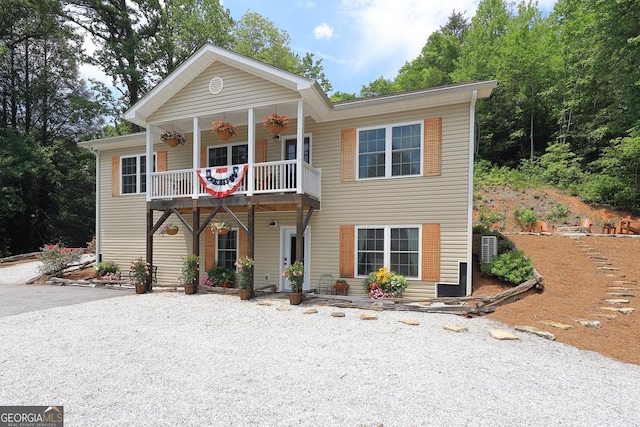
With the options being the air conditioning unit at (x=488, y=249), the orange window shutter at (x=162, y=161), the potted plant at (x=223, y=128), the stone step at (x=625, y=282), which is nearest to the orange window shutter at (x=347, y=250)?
the air conditioning unit at (x=488, y=249)

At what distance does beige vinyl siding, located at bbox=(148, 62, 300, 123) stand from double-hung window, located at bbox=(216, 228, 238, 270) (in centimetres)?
405

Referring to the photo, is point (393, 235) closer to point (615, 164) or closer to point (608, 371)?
point (608, 371)

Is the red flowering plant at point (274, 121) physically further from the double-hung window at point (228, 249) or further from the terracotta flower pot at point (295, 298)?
the terracotta flower pot at point (295, 298)

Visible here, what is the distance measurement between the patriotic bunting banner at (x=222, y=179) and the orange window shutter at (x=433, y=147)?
5080mm

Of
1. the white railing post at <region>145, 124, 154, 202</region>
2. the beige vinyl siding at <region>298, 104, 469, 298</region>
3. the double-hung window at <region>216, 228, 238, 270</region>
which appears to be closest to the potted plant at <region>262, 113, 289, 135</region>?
the beige vinyl siding at <region>298, 104, 469, 298</region>

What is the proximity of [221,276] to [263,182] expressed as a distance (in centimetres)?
372

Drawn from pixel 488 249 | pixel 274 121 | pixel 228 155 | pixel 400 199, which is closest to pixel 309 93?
pixel 274 121

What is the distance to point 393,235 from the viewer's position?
30.3ft

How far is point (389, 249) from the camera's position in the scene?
923cm

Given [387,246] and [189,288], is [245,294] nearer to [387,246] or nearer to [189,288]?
[189,288]

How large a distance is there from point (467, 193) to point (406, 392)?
641 centimetres

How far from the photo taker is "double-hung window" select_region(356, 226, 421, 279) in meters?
9.02

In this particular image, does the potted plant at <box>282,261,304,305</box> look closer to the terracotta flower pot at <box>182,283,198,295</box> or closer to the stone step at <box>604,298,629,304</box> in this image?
the terracotta flower pot at <box>182,283,198,295</box>

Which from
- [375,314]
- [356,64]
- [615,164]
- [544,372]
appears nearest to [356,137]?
[375,314]
